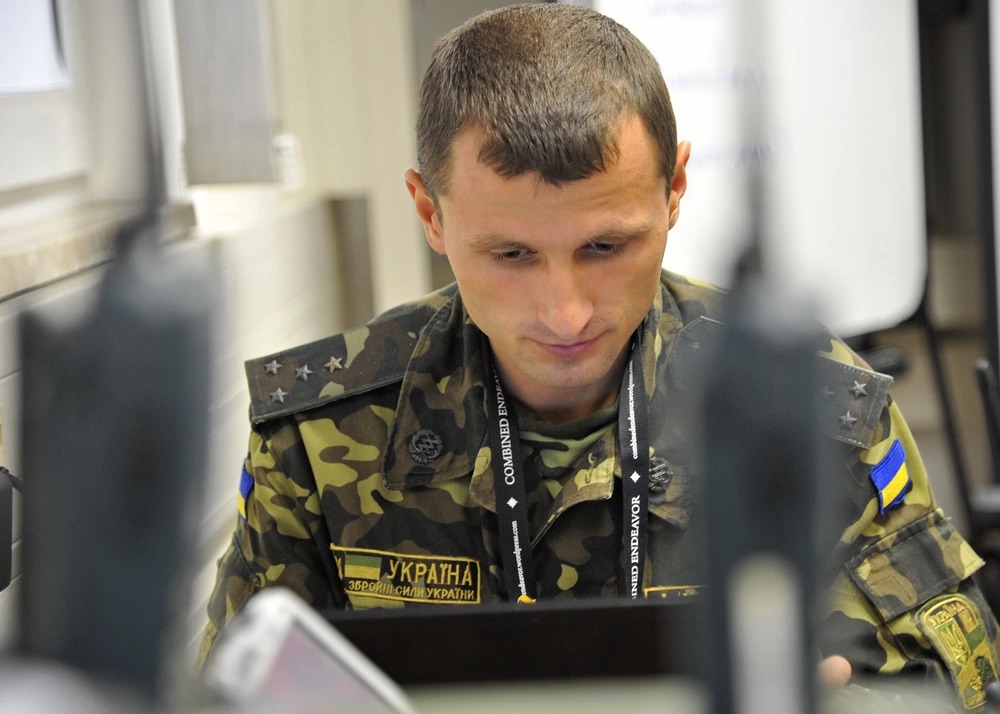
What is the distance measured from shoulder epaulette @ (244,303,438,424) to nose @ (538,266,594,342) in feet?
1.27

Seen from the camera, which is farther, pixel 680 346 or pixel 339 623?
pixel 680 346

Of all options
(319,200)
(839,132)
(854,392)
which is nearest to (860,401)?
(854,392)

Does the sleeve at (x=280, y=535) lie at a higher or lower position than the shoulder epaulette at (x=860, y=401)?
lower

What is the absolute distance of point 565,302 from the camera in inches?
39.8

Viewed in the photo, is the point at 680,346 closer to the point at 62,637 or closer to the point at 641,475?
the point at 641,475

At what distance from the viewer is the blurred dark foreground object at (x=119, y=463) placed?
37 centimetres

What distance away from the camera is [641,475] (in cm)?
115

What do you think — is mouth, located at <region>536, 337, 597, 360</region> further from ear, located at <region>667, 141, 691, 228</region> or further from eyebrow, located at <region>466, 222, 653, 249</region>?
ear, located at <region>667, 141, 691, 228</region>

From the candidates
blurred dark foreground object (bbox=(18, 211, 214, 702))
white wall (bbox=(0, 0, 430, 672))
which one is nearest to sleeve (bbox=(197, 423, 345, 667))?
white wall (bbox=(0, 0, 430, 672))

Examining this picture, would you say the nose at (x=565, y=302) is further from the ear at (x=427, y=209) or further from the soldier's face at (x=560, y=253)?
the ear at (x=427, y=209)

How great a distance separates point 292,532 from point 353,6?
1.96 m

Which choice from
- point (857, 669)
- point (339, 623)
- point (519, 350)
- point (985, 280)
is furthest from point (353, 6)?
point (339, 623)

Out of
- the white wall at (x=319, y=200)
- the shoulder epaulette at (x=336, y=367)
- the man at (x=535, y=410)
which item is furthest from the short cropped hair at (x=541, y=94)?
the white wall at (x=319, y=200)

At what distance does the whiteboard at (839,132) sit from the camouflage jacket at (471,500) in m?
0.68
